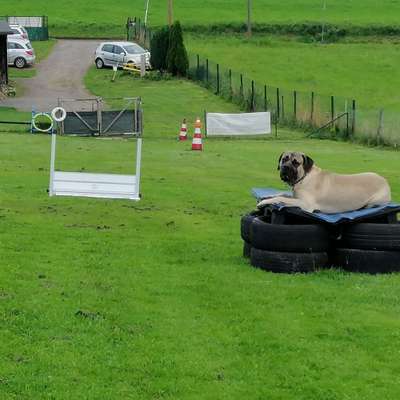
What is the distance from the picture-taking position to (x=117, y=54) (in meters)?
59.4

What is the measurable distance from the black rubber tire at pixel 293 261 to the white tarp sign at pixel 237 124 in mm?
24713

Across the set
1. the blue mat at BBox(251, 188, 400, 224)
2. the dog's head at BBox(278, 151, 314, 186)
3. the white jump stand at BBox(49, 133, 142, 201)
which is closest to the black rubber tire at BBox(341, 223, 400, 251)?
the blue mat at BBox(251, 188, 400, 224)

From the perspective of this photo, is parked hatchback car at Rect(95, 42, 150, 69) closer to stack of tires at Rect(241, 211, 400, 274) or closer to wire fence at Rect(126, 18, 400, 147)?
wire fence at Rect(126, 18, 400, 147)

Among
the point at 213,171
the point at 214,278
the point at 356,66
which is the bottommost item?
the point at 356,66

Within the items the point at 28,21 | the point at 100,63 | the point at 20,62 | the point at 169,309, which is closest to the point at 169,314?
the point at 169,309

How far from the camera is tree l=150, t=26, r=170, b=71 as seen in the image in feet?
186

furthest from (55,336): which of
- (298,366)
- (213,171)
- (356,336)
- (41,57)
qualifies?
(41,57)

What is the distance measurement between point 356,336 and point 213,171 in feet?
45.9

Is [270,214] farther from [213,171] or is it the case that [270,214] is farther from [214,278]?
[213,171]

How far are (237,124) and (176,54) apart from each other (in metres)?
20.2

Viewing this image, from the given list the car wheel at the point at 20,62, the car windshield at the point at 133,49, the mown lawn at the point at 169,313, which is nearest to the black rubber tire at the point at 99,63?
the car windshield at the point at 133,49

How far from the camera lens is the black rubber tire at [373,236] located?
1059 centimetres

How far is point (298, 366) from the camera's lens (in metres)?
7.80

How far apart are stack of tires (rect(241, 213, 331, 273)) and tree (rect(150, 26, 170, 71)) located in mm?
46460
